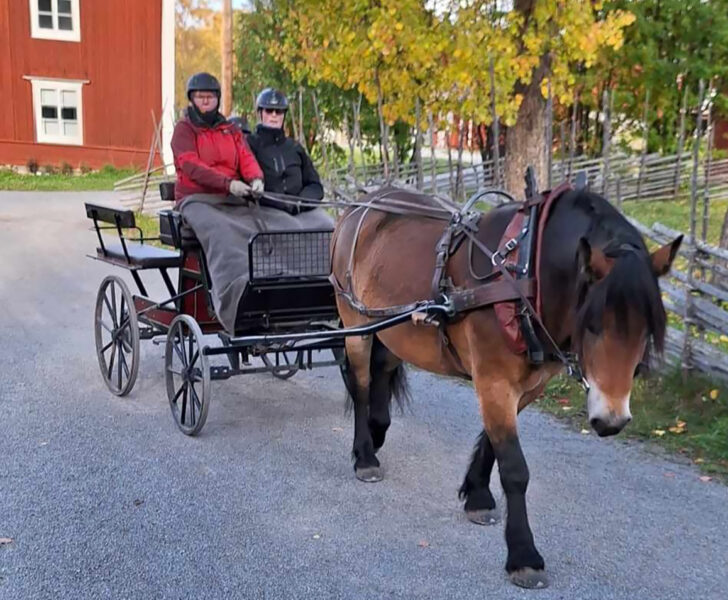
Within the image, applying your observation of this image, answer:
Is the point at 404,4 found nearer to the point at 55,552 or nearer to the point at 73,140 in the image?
the point at 55,552

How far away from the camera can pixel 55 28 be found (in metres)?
25.3

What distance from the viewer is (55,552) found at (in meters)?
3.77

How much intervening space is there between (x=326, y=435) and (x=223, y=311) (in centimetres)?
112

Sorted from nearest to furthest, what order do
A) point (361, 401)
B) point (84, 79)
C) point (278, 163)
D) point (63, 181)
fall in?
point (361, 401) → point (278, 163) → point (63, 181) → point (84, 79)

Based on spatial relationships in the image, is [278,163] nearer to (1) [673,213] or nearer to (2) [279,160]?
(2) [279,160]

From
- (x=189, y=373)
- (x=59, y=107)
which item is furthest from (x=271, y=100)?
(x=59, y=107)

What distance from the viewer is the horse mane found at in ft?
9.55

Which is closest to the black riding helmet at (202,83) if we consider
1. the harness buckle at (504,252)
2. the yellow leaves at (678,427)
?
the harness buckle at (504,252)

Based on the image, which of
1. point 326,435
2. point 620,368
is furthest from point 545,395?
point 620,368

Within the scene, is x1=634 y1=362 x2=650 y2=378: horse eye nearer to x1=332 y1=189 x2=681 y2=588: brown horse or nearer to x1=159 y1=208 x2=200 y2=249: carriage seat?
x1=332 y1=189 x2=681 y2=588: brown horse

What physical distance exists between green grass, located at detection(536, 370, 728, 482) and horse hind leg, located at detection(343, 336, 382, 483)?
167 centimetres

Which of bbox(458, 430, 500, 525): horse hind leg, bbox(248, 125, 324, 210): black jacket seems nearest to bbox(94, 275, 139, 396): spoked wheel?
bbox(248, 125, 324, 210): black jacket

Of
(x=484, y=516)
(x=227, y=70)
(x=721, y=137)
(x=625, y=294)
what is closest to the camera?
(x=625, y=294)

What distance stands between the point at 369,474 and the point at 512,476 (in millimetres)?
1351
